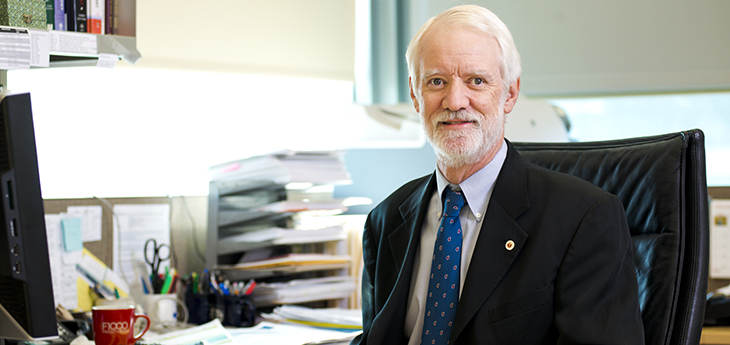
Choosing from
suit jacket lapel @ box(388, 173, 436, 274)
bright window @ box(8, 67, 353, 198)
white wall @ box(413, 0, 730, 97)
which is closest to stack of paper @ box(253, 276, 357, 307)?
bright window @ box(8, 67, 353, 198)

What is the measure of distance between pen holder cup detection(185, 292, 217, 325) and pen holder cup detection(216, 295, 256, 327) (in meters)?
0.03

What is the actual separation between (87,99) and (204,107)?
0.36 meters

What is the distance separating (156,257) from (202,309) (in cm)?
26

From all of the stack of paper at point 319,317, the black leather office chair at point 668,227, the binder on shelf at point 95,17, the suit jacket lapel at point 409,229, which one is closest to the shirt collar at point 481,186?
the suit jacket lapel at point 409,229

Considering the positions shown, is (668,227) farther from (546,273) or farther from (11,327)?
(11,327)

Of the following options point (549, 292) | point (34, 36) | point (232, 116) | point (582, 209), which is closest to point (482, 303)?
point (549, 292)

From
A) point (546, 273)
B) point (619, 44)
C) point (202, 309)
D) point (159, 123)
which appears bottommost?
point (202, 309)

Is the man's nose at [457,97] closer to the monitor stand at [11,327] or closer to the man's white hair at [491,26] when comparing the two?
the man's white hair at [491,26]

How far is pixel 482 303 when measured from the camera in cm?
99

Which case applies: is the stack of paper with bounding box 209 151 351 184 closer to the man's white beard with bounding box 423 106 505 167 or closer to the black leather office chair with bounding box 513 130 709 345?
the man's white beard with bounding box 423 106 505 167

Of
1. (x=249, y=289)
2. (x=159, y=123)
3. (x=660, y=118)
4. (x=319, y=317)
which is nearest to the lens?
(x=319, y=317)

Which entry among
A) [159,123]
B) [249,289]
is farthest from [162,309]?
[159,123]

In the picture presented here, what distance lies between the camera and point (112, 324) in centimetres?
120

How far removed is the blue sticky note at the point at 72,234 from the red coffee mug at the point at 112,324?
462 millimetres
